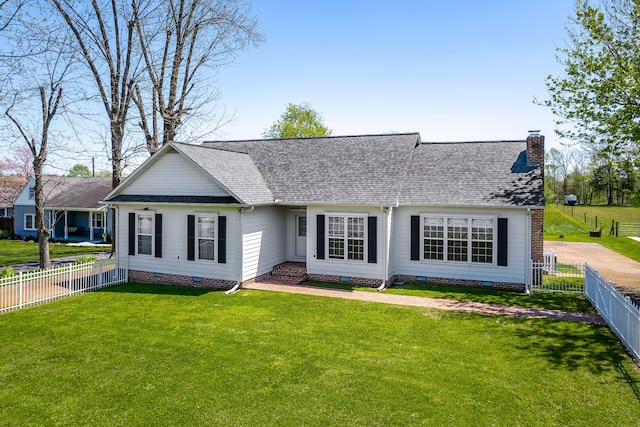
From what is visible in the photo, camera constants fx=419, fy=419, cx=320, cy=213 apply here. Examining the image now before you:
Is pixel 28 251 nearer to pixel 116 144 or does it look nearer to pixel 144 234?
pixel 116 144

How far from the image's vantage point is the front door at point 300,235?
63.8 ft

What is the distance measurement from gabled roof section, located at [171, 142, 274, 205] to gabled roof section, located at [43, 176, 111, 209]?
21.6 metres

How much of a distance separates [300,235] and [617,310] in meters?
12.3

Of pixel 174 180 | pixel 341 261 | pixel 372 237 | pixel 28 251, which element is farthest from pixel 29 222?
pixel 372 237

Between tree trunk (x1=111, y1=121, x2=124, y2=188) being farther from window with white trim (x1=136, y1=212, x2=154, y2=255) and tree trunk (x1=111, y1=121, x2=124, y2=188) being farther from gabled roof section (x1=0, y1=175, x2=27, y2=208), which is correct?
gabled roof section (x1=0, y1=175, x2=27, y2=208)

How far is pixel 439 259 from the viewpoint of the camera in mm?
17031

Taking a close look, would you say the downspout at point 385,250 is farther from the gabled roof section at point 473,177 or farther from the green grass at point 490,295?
the gabled roof section at point 473,177

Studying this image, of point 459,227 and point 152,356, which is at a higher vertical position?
point 459,227

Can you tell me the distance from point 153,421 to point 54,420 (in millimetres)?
1664

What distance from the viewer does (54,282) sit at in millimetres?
15406

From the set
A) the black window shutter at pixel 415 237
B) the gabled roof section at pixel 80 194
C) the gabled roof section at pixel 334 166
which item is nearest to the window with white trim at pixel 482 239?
the black window shutter at pixel 415 237

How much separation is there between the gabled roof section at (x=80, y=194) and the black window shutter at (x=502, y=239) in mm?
31946

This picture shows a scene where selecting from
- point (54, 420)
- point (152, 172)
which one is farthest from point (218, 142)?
point (54, 420)

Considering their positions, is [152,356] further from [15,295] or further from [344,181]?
[344,181]
